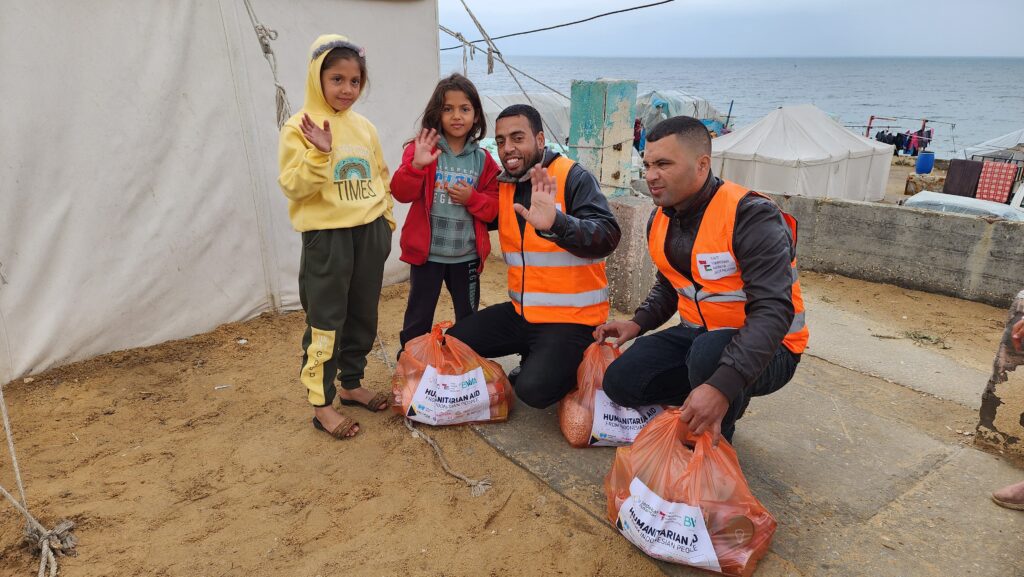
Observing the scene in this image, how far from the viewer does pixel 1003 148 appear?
16.5 metres

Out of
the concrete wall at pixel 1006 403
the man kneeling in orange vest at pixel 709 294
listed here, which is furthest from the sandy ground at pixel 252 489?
the concrete wall at pixel 1006 403

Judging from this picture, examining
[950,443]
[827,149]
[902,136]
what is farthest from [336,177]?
[902,136]

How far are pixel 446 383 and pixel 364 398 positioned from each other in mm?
604

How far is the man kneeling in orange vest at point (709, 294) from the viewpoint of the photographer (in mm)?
2021

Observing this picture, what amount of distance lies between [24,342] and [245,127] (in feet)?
6.17

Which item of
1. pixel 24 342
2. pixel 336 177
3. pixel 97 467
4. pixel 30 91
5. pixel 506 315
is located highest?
pixel 30 91

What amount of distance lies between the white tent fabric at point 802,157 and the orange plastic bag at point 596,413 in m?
12.8

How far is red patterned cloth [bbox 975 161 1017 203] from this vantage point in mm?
12766

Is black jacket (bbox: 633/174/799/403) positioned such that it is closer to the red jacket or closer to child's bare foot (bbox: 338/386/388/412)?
the red jacket

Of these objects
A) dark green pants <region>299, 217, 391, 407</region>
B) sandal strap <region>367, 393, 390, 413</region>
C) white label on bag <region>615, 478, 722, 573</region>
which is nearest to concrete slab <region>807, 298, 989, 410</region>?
white label on bag <region>615, 478, 722, 573</region>

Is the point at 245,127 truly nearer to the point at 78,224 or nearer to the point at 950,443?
the point at 78,224

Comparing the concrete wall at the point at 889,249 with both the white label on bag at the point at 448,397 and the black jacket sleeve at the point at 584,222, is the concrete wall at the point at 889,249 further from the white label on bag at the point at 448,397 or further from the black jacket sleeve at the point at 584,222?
the white label on bag at the point at 448,397

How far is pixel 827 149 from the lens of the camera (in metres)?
14.6

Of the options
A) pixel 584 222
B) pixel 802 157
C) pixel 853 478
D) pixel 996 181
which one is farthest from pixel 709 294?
pixel 996 181
